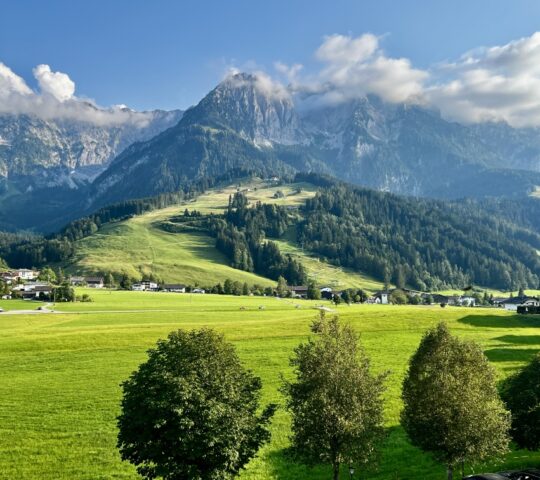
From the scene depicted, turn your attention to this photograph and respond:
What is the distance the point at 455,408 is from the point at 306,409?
9.87m

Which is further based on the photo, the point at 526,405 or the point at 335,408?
the point at 526,405

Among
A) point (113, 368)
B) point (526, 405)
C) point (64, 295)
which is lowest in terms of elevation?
point (113, 368)

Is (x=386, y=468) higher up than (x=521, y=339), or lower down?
lower down

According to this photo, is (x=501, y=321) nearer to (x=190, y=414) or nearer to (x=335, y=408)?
(x=335, y=408)

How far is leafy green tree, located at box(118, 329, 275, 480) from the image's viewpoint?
30297mm

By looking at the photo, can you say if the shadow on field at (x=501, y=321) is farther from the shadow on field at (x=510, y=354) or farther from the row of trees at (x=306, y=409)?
the row of trees at (x=306, y=409)

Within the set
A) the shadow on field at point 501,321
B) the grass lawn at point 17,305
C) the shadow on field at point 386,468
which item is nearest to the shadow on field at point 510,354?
the shadow on field at point 501,321

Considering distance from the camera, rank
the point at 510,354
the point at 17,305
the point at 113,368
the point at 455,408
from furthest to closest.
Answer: the point at 17,305 < the point at 510,354 < the point at 113,368 < the point at 455,408

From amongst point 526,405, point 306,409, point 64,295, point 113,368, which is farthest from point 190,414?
point 64,295

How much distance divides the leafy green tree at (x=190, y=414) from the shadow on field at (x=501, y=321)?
92551 millimetres

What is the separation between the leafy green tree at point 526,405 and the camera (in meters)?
37.3

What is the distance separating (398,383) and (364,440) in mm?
28339

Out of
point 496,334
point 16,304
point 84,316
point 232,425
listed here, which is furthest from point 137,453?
point 16,304

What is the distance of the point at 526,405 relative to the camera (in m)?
38.2
